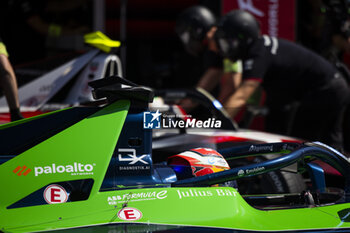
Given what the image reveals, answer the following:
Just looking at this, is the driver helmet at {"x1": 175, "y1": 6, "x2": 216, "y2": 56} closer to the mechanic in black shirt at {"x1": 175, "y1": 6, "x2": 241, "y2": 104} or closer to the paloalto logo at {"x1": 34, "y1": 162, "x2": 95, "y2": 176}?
the mechanic in black shirt at {"x1": 175, "y1": 6, "x2": 241, "y2": 104}

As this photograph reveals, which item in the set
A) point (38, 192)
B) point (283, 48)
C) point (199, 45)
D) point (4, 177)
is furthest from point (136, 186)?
point (199, 45)

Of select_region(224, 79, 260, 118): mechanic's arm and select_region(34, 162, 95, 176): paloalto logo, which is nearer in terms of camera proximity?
select_region(34, 162, 95, 176): paloalto logo

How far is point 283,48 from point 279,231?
2.53m

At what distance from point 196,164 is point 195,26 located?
123 inches

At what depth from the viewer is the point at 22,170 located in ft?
6.84

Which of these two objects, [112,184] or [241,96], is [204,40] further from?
[112,184]

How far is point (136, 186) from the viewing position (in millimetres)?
2227

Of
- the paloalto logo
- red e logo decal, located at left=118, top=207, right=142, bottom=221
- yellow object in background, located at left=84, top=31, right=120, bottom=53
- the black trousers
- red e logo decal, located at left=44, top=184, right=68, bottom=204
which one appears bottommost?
the black trousers

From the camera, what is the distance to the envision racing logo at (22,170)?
2.08 metres

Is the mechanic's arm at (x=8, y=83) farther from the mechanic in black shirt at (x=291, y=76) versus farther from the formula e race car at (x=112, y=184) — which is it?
the mechanic in black shirt at (x=291, y=76)

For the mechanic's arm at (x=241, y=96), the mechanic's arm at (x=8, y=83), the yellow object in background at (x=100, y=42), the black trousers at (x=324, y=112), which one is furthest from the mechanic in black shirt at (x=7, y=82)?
the black trousers at (x=324, y=112)

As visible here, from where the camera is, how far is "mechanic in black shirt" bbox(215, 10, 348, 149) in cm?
428

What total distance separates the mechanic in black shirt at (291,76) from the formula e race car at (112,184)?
6.36 feet

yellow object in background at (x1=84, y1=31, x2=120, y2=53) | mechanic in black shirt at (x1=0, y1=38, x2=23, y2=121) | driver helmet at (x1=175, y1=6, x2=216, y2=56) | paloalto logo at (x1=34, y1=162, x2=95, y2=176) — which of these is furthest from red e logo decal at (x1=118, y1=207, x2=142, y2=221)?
driver helmet at (x1=175, y1=6, x2=216, y2=56)
